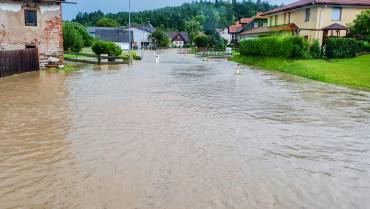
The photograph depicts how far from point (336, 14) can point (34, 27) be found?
3056cm

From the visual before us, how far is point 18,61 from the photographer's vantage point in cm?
2666

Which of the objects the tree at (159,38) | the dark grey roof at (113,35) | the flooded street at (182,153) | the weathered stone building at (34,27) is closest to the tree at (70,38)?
the weathered stone building at (34,27)

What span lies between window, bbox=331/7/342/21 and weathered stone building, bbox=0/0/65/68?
91.3 ft

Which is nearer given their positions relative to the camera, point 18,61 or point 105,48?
point 18,61

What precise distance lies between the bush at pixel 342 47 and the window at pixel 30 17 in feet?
82.6

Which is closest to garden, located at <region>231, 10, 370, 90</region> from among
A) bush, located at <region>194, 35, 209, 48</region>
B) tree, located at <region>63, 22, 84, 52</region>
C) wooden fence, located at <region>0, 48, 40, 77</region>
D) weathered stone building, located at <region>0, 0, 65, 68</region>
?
weathered stone building, located at <region>0, 0, 65, 68</region>

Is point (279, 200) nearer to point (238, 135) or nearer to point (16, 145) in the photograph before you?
point (238, 135)

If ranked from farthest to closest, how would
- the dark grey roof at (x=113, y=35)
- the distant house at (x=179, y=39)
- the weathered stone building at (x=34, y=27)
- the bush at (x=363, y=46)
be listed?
the distant house at (x=179, y=39) < the dark grey roof at (x=113, y=35) < the bush at (x=363, y=46) < the weathered stone building at (x=34, y=27)

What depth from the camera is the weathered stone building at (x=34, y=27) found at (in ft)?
94.6

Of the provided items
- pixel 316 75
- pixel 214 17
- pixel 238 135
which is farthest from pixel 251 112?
pixel 214 17

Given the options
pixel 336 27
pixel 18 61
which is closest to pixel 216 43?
pixel 336 27

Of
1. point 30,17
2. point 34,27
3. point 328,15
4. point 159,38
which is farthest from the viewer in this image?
point 159,38

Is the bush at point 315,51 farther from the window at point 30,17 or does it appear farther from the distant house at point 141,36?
the distant house at point 141,36

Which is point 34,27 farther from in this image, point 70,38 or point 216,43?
point 216,43
